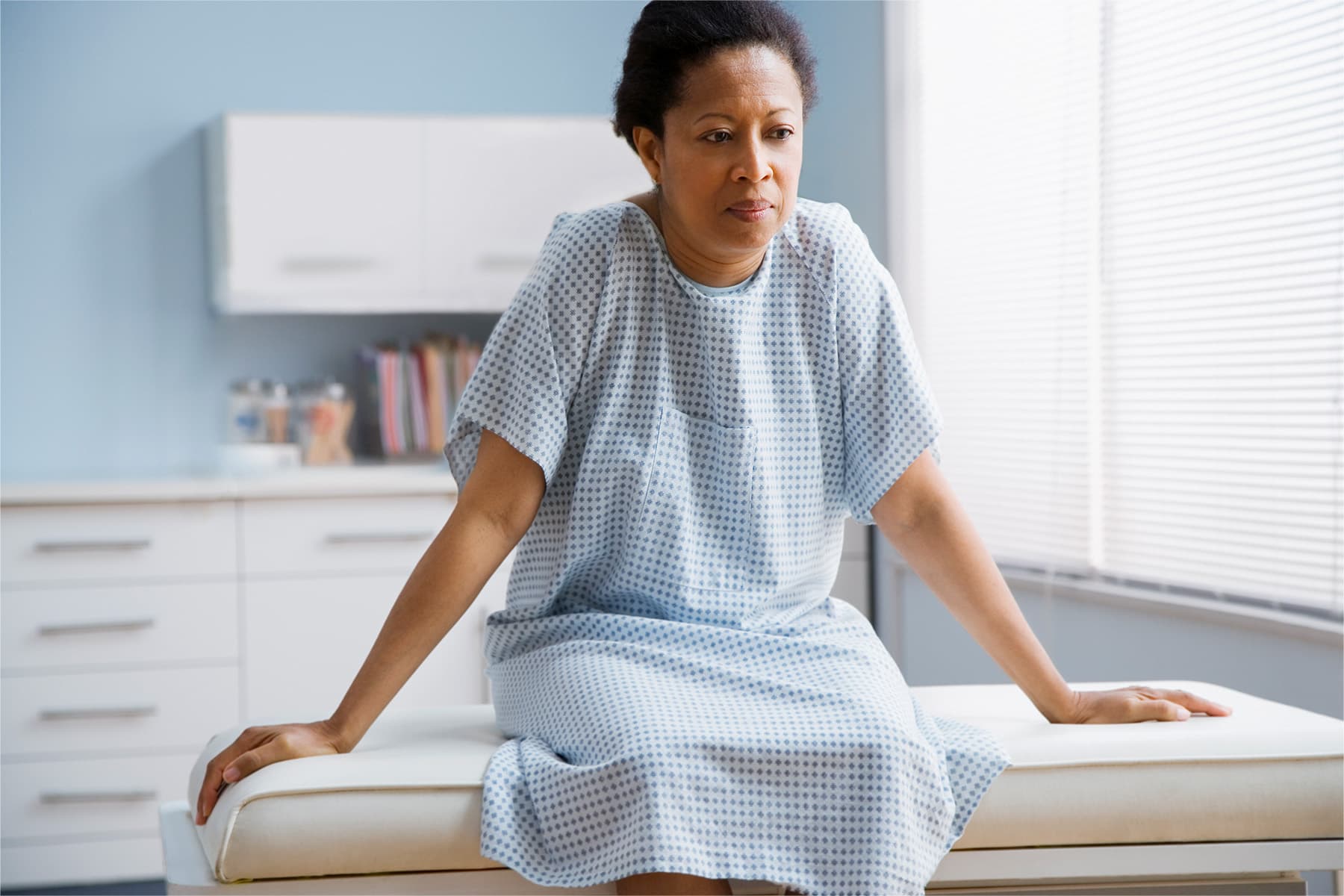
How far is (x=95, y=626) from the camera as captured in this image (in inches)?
111

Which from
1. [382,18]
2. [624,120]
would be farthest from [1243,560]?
[382,18]

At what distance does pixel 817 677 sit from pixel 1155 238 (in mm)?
1492

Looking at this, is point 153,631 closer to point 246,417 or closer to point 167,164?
point 246,417

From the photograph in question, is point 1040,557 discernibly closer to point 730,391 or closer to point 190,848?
point 730,391

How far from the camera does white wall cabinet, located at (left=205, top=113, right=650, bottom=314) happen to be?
3162 millimetres

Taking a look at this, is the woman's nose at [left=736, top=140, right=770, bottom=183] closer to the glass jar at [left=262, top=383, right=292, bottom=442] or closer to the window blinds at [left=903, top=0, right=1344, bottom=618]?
the window blinds at [left=903, top=0, right=1344, bottom=618]

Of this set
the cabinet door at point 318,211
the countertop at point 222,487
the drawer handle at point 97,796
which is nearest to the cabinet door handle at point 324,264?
the cabinet door at point 318,211

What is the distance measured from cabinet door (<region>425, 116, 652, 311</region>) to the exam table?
196 centimetres

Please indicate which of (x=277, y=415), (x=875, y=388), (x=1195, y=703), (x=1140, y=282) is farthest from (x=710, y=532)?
(x=277, y=415)

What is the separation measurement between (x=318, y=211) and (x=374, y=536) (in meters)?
0.81

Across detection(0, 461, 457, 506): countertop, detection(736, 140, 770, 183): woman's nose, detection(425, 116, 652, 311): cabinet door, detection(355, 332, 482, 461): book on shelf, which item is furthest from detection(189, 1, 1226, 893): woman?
detection(355, 332, 482, 461): book on shelf

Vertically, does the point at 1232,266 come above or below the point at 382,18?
below

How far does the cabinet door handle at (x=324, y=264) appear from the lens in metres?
3.19

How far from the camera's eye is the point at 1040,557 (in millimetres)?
2898
